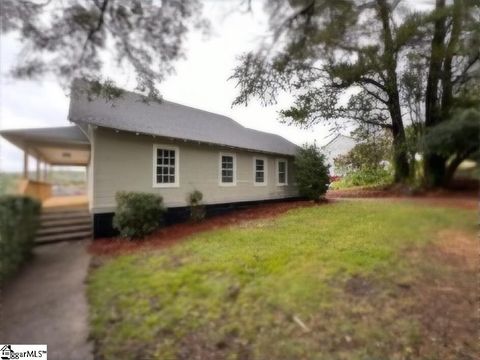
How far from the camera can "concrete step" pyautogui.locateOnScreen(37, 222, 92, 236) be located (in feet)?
2.54

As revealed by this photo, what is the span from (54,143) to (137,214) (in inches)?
13.6

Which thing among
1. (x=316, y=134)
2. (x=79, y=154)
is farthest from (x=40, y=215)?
(x=316, y=134)

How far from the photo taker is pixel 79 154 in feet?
2.54

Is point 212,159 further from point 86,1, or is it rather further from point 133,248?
point 86,1

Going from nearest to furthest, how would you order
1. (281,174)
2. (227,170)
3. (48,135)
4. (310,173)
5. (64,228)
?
1. (48,135)
2. (64,228)
3. (310,173)
4. (227,170)
5. (281,174)

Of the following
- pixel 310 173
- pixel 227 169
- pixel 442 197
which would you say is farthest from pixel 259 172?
pixel 442 197

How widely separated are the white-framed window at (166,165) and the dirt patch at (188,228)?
19cm

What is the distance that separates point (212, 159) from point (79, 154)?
582 mm

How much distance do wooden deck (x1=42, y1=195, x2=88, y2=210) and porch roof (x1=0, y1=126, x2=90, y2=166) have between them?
0.11 m

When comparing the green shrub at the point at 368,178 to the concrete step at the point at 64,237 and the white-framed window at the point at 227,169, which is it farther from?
the concrete step at the point at 64,237

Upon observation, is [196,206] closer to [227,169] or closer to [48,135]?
[227,169]

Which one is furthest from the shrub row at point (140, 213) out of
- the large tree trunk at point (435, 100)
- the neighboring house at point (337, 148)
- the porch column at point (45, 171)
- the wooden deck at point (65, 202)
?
the large tree trunk at point (435, 100)

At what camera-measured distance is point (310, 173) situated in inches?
40.6

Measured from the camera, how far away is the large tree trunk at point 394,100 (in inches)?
36.2
